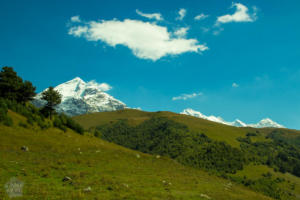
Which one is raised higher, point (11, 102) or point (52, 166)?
point (11, 102)

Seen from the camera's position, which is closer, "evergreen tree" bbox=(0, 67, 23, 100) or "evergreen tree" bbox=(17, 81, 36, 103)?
"evergreen tree" bbox=(0, 67, 23, 100)

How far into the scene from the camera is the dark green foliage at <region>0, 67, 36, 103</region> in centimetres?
7544

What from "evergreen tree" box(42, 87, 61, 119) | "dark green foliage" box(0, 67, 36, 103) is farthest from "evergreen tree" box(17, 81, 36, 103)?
"evergreen tree" box(42, 87, 61, 119)

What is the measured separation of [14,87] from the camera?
7706 cm

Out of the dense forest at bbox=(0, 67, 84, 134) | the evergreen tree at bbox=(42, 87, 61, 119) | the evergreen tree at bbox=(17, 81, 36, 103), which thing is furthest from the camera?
the evergreen tree at bbox=(17, 81, 36, 103)

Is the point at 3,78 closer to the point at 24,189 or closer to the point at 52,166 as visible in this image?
the point at 52,166

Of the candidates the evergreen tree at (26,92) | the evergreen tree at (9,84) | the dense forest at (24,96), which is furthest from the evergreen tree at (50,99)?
the evergreen tree at (9,84)

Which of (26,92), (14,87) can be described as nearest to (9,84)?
(14,87)

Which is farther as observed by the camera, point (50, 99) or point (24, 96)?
point (24, 96)

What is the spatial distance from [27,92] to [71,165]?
5693 centimetres

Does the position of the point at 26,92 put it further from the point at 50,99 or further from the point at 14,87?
the point at 50,99

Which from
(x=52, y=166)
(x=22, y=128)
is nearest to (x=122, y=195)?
(x=52, y=166)

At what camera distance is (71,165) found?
34125 mm

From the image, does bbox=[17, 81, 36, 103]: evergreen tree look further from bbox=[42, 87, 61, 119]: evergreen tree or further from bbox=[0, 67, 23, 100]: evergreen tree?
bbox=[42, 87, 61, 119]: evergreen tree
